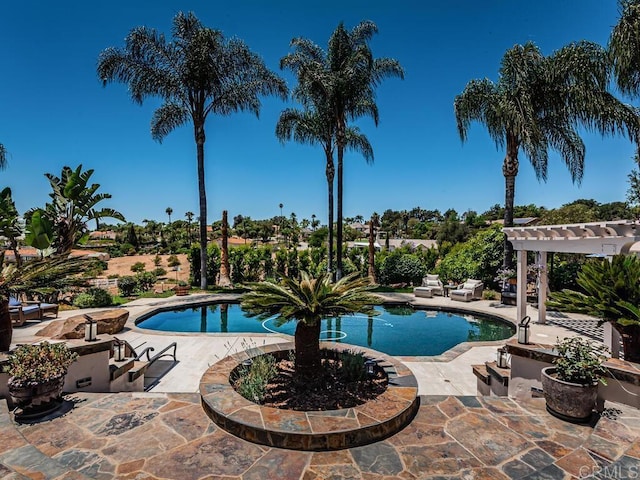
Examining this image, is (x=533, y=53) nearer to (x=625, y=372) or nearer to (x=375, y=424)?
(x=625, y=372)

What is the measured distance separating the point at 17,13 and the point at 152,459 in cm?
1235

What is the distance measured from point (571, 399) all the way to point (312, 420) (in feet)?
9.08

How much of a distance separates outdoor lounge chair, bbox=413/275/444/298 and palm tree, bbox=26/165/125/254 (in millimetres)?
13585

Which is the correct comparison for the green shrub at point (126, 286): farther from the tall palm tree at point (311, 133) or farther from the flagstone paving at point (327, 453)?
the flagstone paving at point (327, 453)

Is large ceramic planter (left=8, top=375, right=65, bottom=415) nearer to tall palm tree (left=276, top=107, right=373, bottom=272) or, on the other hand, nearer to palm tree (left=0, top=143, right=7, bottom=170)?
tall palm tree (left=276, top=107, right=373, bottom=272)

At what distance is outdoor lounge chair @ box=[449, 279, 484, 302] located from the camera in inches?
543

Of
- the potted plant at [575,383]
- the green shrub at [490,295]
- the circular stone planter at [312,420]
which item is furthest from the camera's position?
the green shrub at [490,295]

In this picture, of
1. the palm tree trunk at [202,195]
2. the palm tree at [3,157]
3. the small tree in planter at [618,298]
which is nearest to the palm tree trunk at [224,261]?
the palm tree trunk at [202,195]

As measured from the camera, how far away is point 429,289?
48.4 feet

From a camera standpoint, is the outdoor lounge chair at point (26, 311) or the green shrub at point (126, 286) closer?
the outdoor lounge chair at point (26, 311)

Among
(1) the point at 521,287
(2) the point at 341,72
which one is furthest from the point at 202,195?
(1) the point at 521,287

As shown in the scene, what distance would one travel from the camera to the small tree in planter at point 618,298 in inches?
163

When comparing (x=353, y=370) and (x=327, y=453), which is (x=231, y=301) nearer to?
(x=353, y=370)

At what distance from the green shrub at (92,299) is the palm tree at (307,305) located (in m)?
10.8
